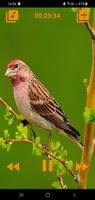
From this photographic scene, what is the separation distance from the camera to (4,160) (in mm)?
3367

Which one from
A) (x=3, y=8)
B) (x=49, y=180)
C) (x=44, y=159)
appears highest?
(x=3, y=8)

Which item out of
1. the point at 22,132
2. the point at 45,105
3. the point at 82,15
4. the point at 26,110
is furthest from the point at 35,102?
the point at 22,132

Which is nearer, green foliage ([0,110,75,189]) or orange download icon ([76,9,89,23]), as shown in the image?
green foliage ([0,110,75,189])

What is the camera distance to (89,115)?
212 centimetres

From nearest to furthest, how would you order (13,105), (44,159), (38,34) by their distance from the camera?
(44,159)
(13,105)
(38,34)

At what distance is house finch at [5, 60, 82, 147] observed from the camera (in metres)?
2.82

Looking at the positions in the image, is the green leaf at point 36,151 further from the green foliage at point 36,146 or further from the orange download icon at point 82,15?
the orange download icon at point 82,15

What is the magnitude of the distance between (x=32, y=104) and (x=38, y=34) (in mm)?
796

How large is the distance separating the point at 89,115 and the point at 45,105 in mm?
908

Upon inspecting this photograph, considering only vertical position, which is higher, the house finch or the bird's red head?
the bird's red head

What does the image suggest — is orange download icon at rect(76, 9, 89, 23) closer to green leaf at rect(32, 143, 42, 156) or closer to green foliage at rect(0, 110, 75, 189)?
green foliage at rect(0, 110, 75, 189)

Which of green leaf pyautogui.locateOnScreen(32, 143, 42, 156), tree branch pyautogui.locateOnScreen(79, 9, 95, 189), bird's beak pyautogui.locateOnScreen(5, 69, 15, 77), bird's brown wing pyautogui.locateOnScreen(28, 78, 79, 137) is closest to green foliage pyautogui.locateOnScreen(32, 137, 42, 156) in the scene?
green leaf pyautogui.locateOnScreen(32, 143, 42, 156)
